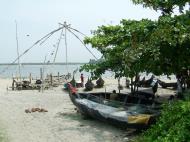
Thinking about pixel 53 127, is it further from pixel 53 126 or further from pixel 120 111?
pixel 120 111

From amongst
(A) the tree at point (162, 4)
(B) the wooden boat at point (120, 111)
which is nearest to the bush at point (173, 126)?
(B) the wooden boat at point (120, 111)

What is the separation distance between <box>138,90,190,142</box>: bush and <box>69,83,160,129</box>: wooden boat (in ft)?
4.67

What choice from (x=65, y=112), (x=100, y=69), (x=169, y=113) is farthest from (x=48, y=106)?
(x=169, y=113)

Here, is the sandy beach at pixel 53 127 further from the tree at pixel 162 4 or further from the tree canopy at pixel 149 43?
the tree at pixel 162 4

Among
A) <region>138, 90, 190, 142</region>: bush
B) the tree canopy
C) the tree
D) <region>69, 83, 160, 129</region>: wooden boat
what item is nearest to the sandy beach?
<region>69, 83, 160, 129</region>: wooden boat

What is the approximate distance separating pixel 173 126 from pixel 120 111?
14.0 ft

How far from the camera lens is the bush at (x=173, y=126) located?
10305 millimetres

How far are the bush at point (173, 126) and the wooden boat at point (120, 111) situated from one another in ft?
4.67

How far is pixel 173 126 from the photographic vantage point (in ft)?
35.8

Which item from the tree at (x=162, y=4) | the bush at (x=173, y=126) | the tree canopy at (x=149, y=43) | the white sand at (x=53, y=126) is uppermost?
the tree at (x=162, y=4)

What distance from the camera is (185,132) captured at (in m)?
10.2

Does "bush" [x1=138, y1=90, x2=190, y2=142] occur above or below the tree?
below

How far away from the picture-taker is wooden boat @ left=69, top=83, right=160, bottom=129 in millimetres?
13805

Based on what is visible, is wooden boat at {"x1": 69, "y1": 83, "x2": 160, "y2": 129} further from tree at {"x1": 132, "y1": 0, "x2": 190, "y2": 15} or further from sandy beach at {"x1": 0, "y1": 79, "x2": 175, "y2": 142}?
tree at {"x1": 132, "y1": 0, "x2": 190, "y2": 15}
